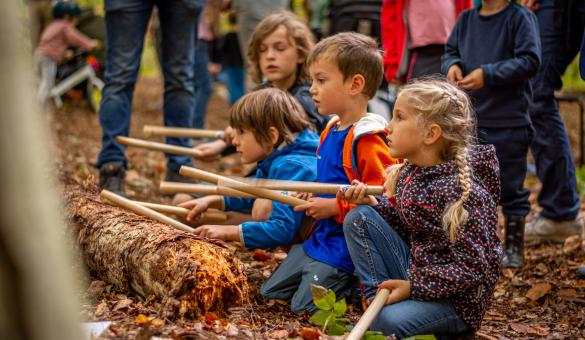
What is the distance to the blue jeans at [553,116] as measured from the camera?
4.82 m

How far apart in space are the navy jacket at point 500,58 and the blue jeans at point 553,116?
1.70 ft

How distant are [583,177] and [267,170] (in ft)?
14.4

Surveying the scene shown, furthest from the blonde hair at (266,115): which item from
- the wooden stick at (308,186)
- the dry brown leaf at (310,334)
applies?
the dry brown leaf at (310,334)

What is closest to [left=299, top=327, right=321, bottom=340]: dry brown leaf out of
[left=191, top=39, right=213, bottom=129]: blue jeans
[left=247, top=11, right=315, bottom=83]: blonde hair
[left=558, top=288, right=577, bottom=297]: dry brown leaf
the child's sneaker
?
[left=558, top=288, right=577, bottom=297]: dry brown leaf

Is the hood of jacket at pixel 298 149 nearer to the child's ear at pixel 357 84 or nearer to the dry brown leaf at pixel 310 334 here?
the child's ear at pixel 357 84

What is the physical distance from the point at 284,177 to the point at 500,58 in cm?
157

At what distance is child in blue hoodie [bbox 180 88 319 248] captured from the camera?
150 inches

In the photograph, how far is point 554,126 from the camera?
4.98 metres

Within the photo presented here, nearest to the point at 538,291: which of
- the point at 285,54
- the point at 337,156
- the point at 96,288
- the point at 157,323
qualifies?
the point at 337,156

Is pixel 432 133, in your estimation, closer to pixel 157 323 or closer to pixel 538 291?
pixel 157 323

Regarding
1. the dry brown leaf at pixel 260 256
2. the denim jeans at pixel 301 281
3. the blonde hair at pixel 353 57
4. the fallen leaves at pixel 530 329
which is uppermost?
the blonde hair at pixel 353 57

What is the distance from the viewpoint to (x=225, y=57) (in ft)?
30.6

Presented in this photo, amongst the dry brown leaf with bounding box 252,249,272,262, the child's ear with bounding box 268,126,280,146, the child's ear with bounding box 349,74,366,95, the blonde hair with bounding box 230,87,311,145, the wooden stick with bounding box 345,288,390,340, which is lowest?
the dry brown leaf with bounding box 252,249,272,262

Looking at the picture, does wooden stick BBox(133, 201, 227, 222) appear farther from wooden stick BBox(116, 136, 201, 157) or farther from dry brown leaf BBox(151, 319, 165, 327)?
dry brown leaf BBox(151, 319, 165, 327)
